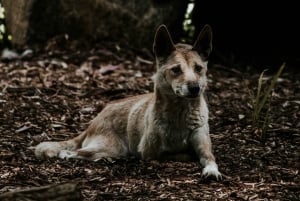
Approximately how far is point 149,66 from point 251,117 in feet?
7.85

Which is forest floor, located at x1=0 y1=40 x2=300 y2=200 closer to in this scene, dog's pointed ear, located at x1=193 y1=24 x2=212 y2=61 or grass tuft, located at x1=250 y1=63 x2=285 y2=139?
grass tuft, located at x1=250 y1=63 x2=285 y2=139

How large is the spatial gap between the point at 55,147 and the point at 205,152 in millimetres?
1429

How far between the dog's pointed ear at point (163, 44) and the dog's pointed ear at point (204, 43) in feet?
0.73

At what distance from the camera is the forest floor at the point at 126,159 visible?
518 cm

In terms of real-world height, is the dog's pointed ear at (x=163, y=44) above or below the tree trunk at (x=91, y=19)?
below

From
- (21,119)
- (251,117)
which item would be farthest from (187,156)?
(21,119)

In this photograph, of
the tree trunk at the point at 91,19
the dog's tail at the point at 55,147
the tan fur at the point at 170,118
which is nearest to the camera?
the tan fur at the point at 170,118

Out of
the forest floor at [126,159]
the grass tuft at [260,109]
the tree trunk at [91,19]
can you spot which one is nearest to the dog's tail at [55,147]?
the forest floor at [126,159]

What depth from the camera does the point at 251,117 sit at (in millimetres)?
7383

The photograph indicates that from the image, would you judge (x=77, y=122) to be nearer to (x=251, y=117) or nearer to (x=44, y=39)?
(x=251, y=117)

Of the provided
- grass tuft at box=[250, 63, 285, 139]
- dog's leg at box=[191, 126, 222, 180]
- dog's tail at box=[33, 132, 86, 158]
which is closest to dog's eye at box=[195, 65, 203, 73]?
dog's leg at box=[191, 126, 222, 180]

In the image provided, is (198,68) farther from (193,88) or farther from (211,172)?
(211,172)

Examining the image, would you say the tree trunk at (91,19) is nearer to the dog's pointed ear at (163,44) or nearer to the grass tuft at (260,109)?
the grass tuft at (260,109)

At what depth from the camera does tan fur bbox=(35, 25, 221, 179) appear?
18.9 ft
